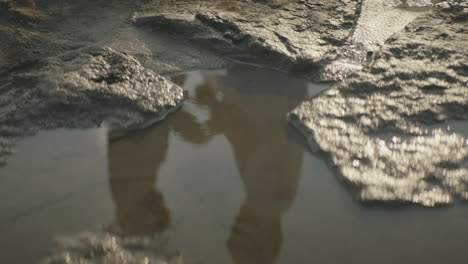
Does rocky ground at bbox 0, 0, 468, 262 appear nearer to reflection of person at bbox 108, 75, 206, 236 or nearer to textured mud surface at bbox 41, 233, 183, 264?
→ reflection of person at bbox 108, 75, 206, 236

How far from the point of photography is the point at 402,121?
5.82ft

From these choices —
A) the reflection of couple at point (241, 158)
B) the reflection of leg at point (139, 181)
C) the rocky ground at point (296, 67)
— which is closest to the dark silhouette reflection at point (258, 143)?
the reflection of couple at point (241, 158)

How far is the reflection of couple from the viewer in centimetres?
131

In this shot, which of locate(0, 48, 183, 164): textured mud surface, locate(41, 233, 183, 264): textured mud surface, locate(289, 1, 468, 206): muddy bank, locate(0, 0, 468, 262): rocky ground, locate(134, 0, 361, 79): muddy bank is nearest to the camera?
locate(41, 233, 183, 264): textured mud surface

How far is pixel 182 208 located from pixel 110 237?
0.80 feet

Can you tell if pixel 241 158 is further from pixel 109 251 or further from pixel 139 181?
pixel 109 251

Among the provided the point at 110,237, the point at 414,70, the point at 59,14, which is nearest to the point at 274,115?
the point at 414,70

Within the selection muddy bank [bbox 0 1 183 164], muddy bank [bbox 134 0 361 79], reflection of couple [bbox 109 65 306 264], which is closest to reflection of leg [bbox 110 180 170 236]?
reflection of couple [bbox 109 65 306 264]

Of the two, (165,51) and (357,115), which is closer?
(357,115)

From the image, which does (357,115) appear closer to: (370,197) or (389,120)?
(389,120)

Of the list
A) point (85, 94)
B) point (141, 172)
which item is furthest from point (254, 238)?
point (85, 94)

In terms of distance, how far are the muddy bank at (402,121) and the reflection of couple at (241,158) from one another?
15cm

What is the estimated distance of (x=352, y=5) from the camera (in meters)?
2.91

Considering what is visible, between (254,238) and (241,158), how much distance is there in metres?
0.40
